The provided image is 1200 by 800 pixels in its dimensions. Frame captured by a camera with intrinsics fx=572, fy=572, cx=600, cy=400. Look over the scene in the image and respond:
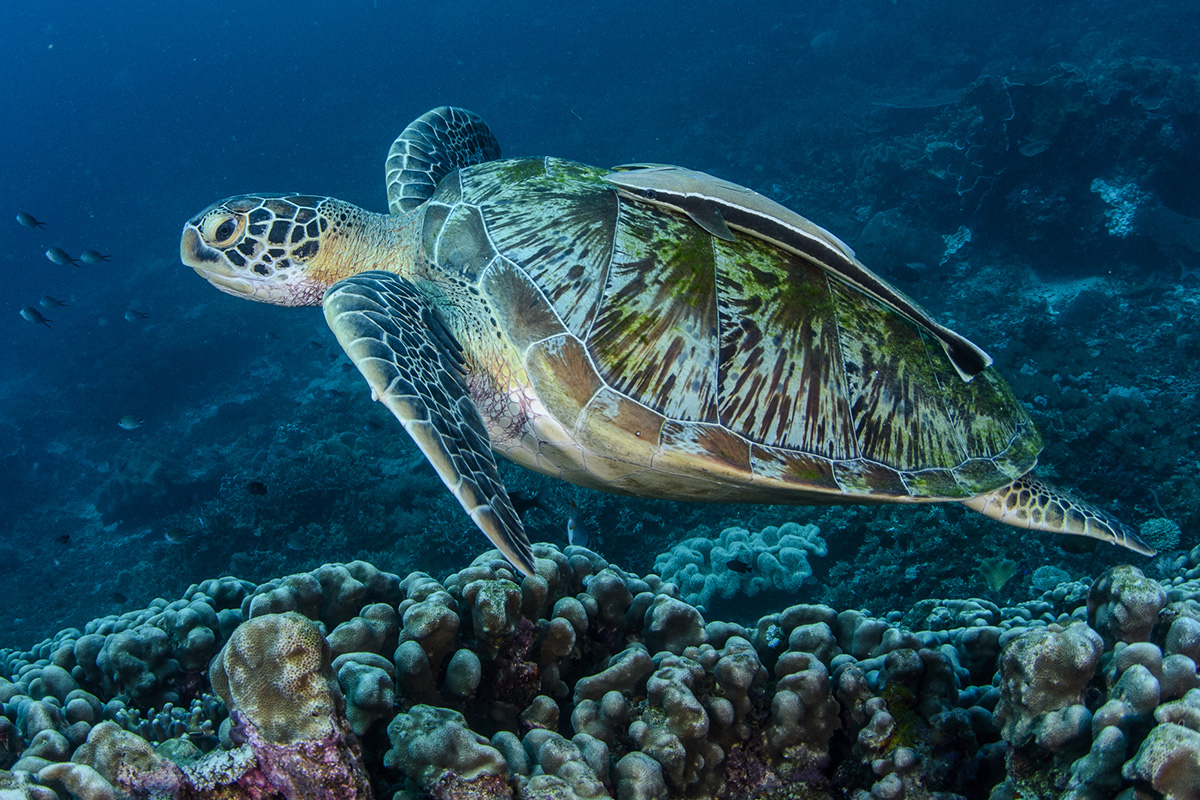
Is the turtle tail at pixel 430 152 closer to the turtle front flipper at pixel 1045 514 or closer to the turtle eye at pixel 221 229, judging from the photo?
the turtle eye at pixel 221 229

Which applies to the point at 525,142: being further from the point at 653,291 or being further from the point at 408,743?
the point at 408,743

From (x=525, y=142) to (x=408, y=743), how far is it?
21.1 metres

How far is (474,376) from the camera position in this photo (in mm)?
2418

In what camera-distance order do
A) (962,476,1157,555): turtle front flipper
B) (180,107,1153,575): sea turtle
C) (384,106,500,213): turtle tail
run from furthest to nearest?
(384,106,500,213): turtle tail, (962,476,1157,555): turtle front flipper, (180,107,1153,575): sea turtle

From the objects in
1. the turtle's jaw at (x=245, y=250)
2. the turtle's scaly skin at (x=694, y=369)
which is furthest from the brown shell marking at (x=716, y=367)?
the turtle's jaw at (x=245, y=250)

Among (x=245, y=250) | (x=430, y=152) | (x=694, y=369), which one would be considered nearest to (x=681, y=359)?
(x=694, y=369)

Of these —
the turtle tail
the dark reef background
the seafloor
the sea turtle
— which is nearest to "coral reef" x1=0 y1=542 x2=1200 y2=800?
the seafloor

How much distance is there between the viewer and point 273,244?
2.89m

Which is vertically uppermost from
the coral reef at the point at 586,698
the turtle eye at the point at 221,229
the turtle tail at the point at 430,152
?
the turtle tail at the point at 430,152

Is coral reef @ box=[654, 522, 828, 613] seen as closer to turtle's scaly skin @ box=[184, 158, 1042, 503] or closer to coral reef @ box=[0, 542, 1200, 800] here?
coral reef @ box=[0, 542, 1200, 800]

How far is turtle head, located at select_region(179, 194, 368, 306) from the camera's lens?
281cm

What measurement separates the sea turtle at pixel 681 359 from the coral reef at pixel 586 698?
1.43ft

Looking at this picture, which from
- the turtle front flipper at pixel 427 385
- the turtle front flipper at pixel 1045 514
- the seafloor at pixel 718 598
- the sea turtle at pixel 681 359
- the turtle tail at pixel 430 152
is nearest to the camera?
the seafloor at pixel 718 598

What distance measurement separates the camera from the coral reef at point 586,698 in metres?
1.09
